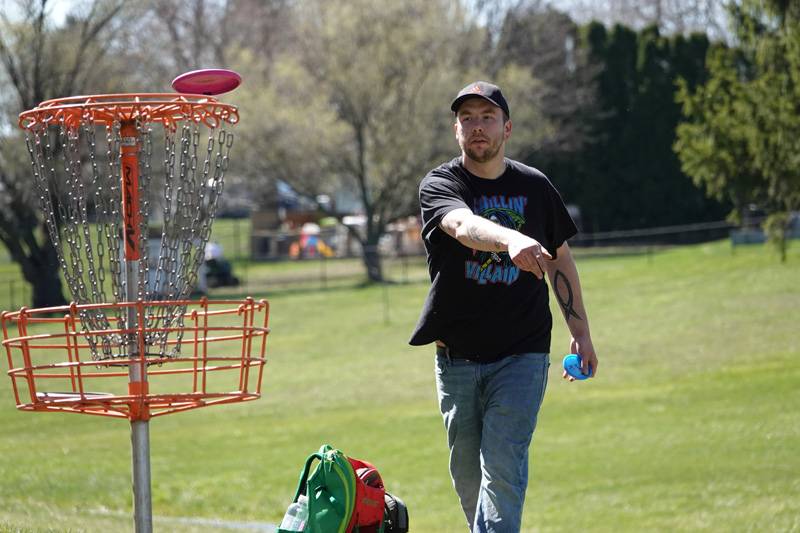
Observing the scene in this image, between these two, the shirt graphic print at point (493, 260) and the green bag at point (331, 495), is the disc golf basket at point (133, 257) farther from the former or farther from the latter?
the shirt graphic print at point (493, 260)

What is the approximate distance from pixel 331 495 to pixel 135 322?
112 cm

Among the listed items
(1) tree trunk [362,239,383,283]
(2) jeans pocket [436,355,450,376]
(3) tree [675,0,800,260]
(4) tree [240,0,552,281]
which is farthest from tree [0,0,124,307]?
(2) jeans pocket [436,355,450,376]

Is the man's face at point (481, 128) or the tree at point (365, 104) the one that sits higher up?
the tree at point (365, 104)

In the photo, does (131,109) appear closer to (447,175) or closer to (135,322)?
(135,322)

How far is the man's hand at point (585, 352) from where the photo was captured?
501 cm

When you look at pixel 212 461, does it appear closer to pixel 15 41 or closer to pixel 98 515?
pixel 98 515

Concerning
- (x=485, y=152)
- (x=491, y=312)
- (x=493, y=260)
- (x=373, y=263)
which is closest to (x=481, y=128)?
(x=485, y=152)

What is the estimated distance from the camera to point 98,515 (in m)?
9.85

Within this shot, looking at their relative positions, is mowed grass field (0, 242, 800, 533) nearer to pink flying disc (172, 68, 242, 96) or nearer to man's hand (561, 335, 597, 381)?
man's hand (561, 335, 597, 381)

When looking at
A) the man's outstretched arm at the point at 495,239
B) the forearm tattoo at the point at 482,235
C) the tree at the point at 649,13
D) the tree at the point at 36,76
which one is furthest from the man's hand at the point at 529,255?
the tree at the point at 649,13

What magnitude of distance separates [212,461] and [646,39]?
40.0 meters

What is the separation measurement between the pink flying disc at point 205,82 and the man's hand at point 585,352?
5.91 ft

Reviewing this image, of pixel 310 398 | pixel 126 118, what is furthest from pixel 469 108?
pixel 310 398

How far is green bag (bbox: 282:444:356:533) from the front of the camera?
15.3 feet
